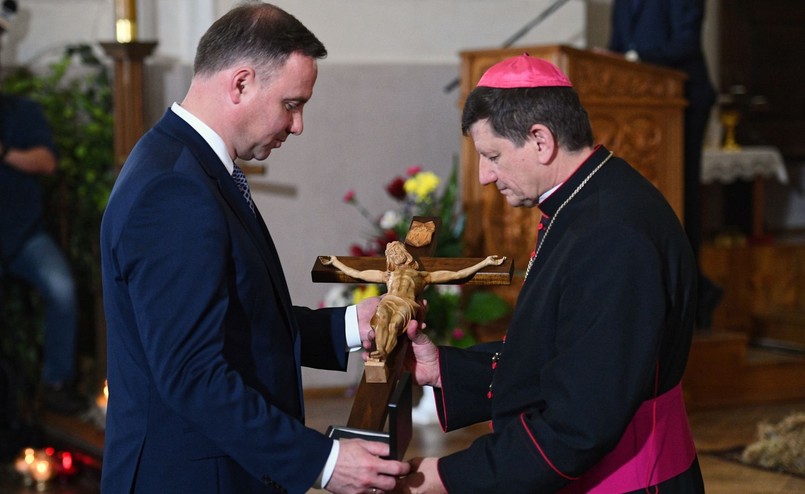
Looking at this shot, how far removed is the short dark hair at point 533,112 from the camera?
226cm

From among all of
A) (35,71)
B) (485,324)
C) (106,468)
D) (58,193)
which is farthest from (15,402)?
(106,468)

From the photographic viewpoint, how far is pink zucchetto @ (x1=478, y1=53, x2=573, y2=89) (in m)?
2.28

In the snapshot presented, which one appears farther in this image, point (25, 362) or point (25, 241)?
point (25, 362)

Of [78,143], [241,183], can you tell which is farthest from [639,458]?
[78,143]

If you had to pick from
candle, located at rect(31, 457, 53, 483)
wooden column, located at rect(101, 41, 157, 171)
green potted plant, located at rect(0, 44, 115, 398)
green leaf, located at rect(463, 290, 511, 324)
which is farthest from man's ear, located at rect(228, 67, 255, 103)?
green potted plant, located at rect(0, 44, 115, 398)

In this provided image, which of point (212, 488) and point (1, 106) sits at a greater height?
point (1, 106)

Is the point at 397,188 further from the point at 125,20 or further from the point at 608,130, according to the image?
the point at 125,20

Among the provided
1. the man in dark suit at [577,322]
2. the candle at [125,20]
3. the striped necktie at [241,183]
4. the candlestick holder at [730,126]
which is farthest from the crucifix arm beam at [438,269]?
the candlestick holder at [730,126]

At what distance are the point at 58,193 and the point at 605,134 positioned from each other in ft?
11.1

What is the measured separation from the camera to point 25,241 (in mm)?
6223

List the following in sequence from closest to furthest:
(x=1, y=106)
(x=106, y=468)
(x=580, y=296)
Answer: (x=580, y=296) < (x=106, y=468) < (x=1, y=106)

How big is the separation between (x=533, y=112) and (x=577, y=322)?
17.5 inches

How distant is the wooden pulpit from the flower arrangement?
130 millimetres

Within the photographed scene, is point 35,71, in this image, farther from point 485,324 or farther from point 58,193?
point 485,324
